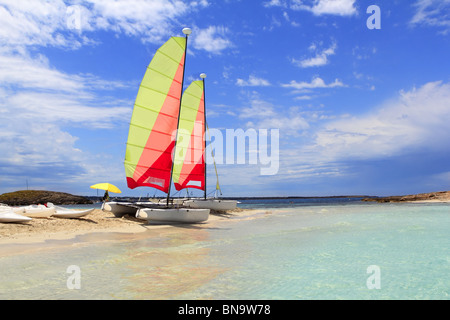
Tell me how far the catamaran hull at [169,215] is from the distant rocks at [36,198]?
67945mm

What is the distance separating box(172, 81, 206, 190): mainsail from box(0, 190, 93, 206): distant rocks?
61178 mm

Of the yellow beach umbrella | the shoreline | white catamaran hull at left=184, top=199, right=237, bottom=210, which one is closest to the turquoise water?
the shoreline

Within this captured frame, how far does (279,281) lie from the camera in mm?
6688

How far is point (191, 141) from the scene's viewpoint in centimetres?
2755

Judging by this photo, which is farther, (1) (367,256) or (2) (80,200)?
(2) (80,200)

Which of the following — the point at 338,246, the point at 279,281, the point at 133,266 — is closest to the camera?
the point at 279,281

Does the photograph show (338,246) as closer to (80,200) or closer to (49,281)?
(49,281)

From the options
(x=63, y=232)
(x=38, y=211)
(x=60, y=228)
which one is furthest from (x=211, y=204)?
(x=63, y=232)

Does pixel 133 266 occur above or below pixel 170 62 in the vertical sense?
below

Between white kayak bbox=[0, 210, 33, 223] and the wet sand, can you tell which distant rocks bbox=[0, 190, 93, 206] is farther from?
white kayak bbox=[0, 210, 33, 223]

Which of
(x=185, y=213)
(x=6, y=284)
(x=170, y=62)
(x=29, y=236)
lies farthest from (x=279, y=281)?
(x=170, y=62)

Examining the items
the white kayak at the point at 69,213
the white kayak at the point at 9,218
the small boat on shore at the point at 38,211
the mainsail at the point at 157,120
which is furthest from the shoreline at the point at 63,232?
the mainsail at the point at 157,120

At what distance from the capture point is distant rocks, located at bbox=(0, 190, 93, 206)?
75.5 m

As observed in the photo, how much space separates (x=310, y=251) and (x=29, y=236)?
1020cm
